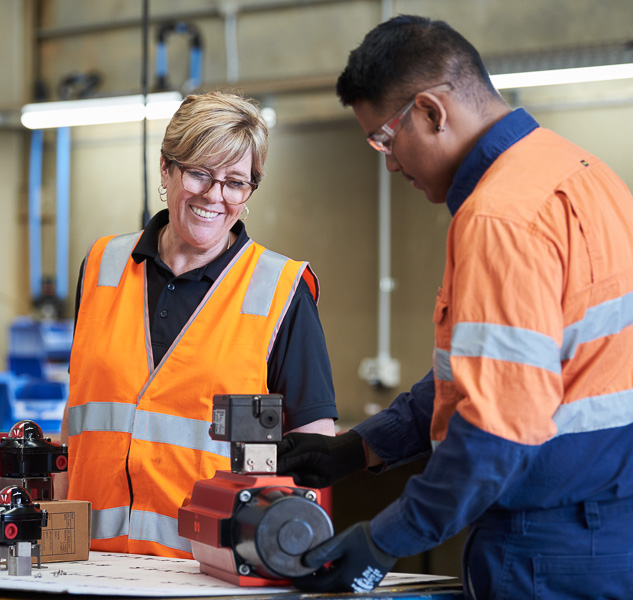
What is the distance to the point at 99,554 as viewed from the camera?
1.76 m

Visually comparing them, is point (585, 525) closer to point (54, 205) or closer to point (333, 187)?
point (333, 187)

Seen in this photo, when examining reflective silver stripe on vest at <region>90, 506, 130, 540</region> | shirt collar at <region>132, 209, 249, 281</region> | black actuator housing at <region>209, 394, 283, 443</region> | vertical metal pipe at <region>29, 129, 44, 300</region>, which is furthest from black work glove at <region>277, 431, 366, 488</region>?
vertical metal pipe at <region>29, 129, 44, 300</region>

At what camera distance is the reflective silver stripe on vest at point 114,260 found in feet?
6.64

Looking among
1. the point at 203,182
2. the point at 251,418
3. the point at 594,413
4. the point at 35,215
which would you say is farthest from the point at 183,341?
the point at 35,215

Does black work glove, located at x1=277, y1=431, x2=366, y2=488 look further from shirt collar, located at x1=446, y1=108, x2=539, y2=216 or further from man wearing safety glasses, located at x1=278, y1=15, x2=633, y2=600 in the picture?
shirt collar, located at x1=446, y1=108, x2=539, y2=216

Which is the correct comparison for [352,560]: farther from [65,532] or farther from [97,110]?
[97,110]

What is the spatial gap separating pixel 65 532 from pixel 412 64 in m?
1.02

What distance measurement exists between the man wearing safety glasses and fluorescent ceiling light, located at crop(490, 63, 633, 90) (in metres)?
3.19

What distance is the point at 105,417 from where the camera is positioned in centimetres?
188

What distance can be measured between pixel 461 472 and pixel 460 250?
304 millimetres

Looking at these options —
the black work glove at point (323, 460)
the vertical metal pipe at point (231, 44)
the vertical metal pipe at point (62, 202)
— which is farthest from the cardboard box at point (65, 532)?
the vertical metal pipe at point (62, 202)

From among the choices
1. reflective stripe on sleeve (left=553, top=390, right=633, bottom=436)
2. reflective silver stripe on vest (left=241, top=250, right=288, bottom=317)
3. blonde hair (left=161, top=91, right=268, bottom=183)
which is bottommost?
reflective stripe on sleeve (left=553, top=390, right=633, bottom=436)

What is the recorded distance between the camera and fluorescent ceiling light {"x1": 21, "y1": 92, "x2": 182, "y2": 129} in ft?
17.1

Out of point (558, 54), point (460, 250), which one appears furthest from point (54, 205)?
point (460, 250)
